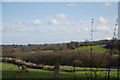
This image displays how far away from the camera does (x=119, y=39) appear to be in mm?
1825

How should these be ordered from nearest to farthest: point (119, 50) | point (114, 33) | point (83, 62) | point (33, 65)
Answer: point (119, 50) → point (114, 33) → point (83, 62) → point (33, 65)

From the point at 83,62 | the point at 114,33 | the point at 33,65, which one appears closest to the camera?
the point at 114,33

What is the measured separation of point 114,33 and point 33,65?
10.9 m

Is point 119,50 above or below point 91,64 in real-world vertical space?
above

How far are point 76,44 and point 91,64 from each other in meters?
0.24

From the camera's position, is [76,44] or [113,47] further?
[76,44]

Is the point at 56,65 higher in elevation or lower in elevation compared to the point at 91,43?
lower

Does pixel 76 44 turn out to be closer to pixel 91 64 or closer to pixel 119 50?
pixel 91 64

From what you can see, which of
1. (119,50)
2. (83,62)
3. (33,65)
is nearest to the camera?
(119,50)

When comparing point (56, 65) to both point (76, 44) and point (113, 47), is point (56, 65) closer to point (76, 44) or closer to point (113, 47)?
point (76, 44)

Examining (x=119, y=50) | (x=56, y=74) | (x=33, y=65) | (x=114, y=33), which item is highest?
(x=114, y=33)

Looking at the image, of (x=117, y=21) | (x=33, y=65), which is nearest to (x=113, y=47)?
(x=117, y=21)

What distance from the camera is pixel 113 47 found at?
6.18 ft

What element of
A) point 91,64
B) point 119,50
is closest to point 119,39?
point 119,50
